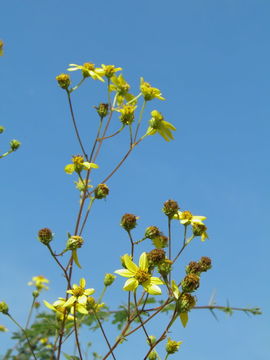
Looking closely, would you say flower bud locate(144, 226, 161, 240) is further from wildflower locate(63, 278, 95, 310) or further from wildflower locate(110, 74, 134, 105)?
wildflower locate(110, 74, 134, 105)

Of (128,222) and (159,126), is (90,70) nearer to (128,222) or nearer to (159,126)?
(159,126)

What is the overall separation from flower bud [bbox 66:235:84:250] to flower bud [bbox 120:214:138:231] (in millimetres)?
307

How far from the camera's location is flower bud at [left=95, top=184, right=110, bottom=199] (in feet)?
10.7

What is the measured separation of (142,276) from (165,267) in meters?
0.15

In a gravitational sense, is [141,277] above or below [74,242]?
below

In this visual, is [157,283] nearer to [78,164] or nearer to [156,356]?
[156,356]

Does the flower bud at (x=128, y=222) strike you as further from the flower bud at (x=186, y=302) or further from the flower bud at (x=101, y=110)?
the flower bud at (x=101, y=110)

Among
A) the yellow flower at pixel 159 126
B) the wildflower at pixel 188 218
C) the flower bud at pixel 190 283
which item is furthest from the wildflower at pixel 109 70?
the flower bud at pixel 190 283

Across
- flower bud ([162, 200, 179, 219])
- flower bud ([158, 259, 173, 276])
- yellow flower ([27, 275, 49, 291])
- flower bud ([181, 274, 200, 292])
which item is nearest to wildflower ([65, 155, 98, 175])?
flower bud ([162, 200, 179, 219])

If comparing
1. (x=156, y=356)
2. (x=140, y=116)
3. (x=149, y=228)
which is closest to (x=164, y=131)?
(x=140, y=116)

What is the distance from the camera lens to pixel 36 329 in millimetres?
4301

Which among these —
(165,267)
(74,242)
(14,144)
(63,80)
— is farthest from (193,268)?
(14,144)

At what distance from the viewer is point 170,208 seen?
115 inches

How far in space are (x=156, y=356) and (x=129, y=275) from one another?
0.84 meters
